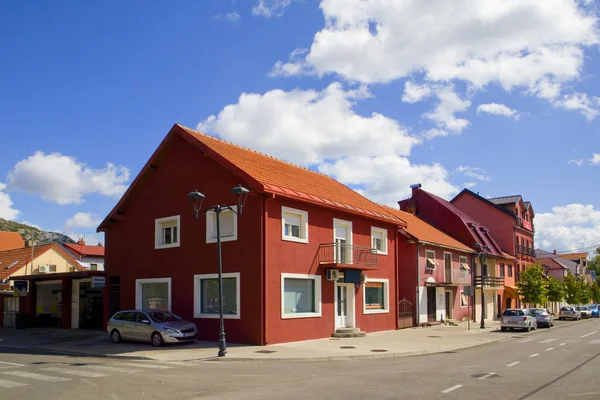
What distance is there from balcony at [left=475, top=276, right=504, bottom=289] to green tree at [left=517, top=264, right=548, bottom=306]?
2.21 m

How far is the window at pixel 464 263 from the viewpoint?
40219 mm

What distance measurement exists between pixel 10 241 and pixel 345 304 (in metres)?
46.3

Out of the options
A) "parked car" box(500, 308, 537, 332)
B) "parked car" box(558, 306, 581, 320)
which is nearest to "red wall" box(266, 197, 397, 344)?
"parked car" box(500, 308, 537, 332)

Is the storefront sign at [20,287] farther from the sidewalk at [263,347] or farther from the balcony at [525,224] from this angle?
the balcony at [525,224]

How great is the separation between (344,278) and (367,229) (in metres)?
3.71

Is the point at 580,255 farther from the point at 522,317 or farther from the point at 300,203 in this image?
the point at 300,203

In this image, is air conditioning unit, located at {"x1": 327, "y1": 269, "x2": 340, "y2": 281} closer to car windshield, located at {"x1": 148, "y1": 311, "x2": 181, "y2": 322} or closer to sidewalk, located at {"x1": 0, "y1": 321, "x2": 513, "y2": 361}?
sidewalk, located at {"x1": 0, "y1": 321, "x2": 513, "y2": 361}

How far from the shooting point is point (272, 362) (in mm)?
16688

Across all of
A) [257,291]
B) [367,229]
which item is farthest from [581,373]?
[367,229]

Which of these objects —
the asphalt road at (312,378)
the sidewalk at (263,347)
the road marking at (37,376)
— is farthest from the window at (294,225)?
the road marking at (37,376)

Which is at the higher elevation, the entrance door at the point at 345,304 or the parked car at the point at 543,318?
the entrance door at the point at 345,304

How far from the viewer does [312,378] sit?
42.5 ft

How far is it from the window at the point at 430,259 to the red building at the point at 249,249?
20.1 ft

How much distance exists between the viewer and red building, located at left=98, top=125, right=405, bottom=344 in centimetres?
2130
